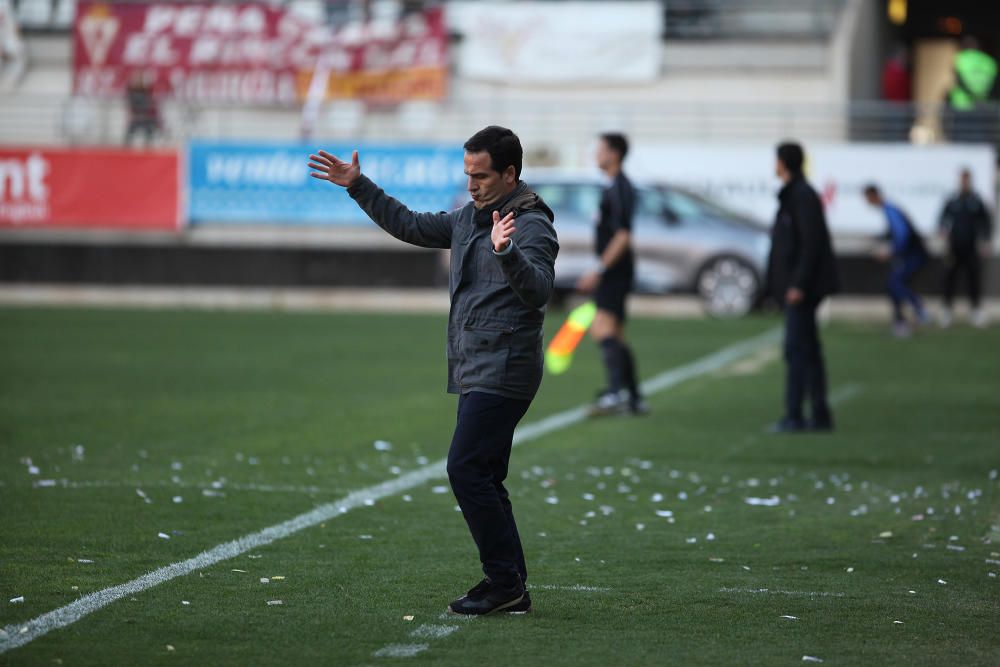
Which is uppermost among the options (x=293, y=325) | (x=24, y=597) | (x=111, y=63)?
(x=111, y=63)

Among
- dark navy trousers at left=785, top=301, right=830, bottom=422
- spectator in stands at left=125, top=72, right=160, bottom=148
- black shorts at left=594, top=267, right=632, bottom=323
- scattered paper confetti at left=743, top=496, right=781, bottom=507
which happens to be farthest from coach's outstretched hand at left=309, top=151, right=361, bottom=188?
spectator in stands at left=125, top=72, right=160, bottom=148

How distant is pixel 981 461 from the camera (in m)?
10.6

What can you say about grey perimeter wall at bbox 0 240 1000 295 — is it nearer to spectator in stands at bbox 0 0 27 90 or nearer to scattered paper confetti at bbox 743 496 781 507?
spectator in stands at bbox 0 0 27 90

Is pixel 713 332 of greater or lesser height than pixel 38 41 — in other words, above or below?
below

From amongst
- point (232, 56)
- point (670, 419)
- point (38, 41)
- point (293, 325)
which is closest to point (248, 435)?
point (670, 419)

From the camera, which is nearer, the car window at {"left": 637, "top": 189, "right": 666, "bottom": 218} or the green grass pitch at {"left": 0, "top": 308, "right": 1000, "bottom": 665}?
the green grass pitch at {"left": 0, "top": 308, "right": 1000, "bottom": 665}

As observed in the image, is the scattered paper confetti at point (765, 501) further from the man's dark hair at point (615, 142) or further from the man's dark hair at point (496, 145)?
the man's dark hair at point (615, 142)

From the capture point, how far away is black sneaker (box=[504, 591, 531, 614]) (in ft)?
20.3

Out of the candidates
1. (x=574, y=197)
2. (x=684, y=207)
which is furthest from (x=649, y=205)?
(x=574, y=197)

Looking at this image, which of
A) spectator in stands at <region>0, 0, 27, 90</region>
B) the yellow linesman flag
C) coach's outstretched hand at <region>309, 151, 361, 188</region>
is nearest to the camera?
coach's outstretched hand at <region>309, 151, 361, 188</region>

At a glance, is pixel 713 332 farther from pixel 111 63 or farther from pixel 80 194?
pixel 111 63

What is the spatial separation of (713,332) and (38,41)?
17752 mm

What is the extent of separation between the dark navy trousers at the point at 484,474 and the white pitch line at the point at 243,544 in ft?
4.43

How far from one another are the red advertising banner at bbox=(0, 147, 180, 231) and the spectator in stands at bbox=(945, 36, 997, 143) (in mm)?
12689
